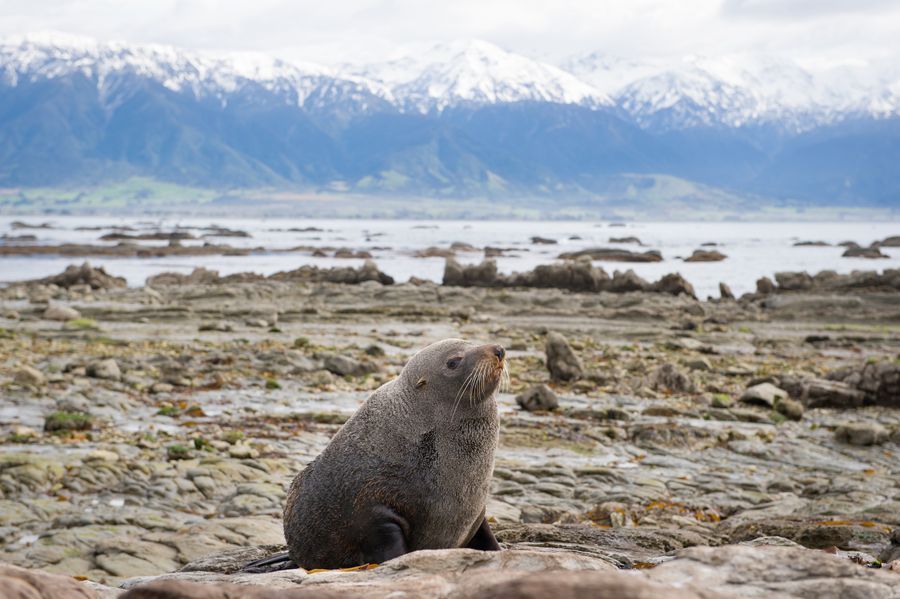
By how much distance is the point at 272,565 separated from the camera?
24.6ft

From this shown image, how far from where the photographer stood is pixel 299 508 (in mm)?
7340

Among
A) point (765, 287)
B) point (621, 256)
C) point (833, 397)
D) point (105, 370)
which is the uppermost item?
point (621, 256)

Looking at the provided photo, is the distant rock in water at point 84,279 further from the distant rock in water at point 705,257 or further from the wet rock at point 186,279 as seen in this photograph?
the distant rock in water at point 705,257

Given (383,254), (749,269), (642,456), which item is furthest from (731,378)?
(383,254)

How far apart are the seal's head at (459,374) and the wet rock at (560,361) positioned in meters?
16.3

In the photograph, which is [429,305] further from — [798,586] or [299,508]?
[798,586]

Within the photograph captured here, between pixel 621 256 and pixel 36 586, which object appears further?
pixel 621 256

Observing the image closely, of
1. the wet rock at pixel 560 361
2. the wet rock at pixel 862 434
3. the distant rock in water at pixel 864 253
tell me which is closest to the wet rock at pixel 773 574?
the wet rock at pixel 862 434

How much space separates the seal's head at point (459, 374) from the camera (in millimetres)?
7180

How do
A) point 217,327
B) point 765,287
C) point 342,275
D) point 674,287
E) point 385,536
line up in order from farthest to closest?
point 342,275, point 674,287, point 765,287, point 217,327, point 385,536

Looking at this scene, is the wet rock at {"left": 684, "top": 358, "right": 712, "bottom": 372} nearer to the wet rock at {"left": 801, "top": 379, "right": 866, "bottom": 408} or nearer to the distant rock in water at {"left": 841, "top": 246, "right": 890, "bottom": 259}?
the wet rock at {"left": 801, "top": 379, "right": 866, "bottom": 408}

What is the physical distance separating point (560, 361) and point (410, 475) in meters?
17.1

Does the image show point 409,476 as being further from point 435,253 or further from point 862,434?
point 435,253

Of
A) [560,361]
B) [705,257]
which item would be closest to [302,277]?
[560,361]
